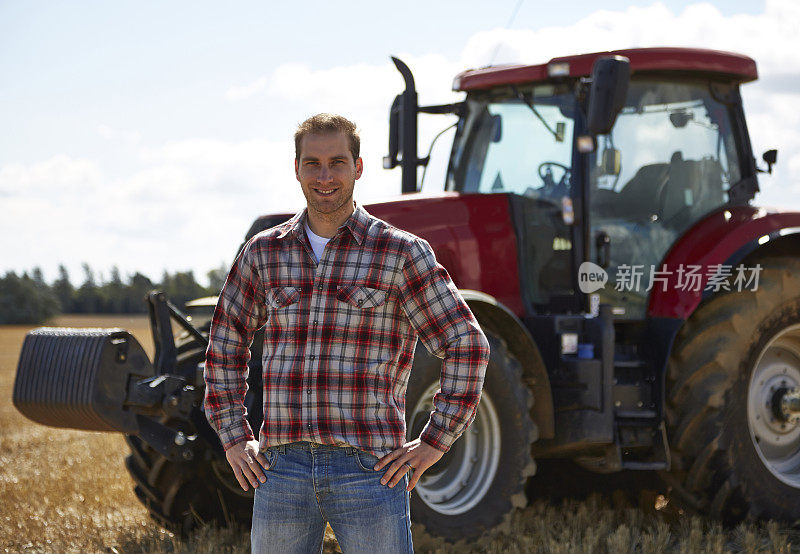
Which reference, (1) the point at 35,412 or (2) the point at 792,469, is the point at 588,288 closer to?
(2) the point at 792,469

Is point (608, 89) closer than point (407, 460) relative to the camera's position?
No

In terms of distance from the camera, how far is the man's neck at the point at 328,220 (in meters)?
2.55

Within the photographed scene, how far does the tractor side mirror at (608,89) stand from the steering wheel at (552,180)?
0.68 meters

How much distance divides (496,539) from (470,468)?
35cm

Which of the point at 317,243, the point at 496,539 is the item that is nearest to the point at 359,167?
the point at 317,243

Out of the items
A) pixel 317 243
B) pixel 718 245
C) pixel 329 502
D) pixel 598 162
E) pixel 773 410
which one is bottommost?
pixel 773 410

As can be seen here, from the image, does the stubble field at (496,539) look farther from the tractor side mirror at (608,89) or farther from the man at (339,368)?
the man at (339,368)

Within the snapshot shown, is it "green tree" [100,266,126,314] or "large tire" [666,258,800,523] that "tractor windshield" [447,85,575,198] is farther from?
"green tree" [100,266,126,314]

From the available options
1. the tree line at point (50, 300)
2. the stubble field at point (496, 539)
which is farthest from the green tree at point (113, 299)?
the stubble field at point (496, 539)

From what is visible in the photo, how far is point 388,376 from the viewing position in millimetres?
2502

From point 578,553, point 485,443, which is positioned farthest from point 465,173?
point 578,553

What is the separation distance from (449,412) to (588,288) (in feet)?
10.0

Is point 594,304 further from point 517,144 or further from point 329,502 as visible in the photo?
point 329,502

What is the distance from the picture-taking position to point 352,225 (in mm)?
2520
